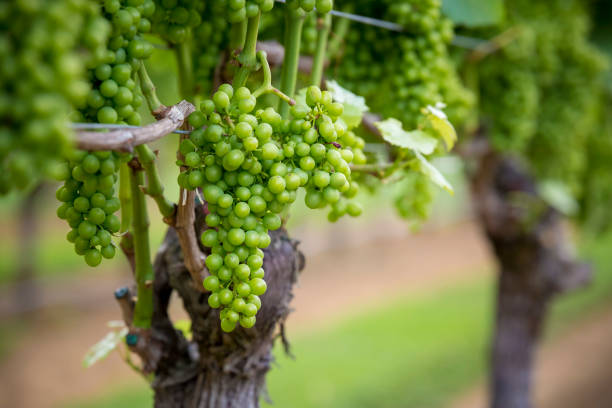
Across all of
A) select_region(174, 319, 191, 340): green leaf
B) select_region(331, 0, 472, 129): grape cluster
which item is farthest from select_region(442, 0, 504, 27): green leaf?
select_region(174, 319, 191, 340): green leaf

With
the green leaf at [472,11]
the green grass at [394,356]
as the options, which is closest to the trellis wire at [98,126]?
the green leaf at [472,11]

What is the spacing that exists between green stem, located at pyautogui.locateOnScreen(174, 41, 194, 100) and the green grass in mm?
2740

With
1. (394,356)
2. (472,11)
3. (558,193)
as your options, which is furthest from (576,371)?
(472,11)

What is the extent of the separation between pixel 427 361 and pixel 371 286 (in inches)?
103

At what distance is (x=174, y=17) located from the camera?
0.93 metres

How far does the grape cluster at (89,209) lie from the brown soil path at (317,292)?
6.44ft

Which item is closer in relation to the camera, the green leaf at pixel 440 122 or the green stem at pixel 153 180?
the green stem at pixel 153 180

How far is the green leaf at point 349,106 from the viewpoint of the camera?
106cm

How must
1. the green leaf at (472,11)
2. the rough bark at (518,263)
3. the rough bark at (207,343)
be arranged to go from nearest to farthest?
the rough bark at (207,343), the green leaf at (472,11), the rough bark at (518,263)

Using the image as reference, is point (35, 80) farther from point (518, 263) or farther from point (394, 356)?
point (394, 356)

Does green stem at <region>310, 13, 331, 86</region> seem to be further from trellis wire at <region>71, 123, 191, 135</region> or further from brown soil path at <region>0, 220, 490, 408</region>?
brown soil path at <region>0, 220, 490, 408</region>

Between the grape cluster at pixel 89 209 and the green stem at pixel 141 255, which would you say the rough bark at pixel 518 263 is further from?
the grape cluster at pixel 89 209

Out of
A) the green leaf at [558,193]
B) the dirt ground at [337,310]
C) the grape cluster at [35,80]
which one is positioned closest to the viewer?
the grape cluster at [35,80]

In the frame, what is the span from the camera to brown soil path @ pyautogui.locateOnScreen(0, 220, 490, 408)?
5.02 meters
